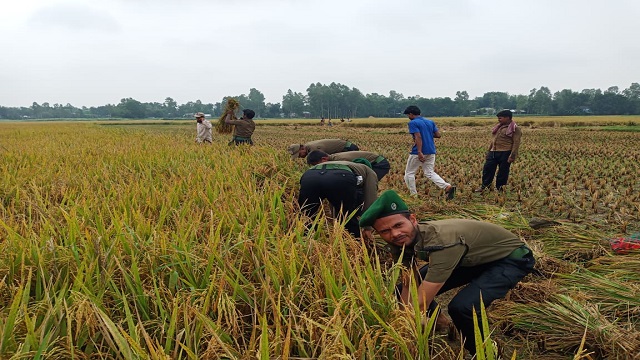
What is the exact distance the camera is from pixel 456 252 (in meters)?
2.05

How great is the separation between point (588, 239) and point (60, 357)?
4.26m

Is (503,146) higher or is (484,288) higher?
(503,146)

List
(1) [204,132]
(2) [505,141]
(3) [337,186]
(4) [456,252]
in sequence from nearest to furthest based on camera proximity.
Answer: (4) [456,252] → (3) [337,186] → (2) [505,141] → (1) [204,132]

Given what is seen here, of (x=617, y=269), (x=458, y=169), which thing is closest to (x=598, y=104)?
(x=458, y=169)

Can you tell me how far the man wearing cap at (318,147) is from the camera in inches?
184

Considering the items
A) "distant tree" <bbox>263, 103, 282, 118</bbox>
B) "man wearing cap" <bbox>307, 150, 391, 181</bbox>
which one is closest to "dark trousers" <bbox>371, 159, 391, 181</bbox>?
"man wearing cap" <bbox>307, 150, 391, 181</bbox>

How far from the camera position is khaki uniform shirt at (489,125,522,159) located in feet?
19.4

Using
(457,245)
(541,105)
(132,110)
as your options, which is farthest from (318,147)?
(132,110)

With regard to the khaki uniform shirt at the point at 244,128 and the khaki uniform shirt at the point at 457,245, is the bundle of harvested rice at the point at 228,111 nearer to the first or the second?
the khaki uniform shirt at the point at 244,128

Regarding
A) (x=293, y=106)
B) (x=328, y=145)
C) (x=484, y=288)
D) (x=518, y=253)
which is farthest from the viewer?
(x=293, y=106)

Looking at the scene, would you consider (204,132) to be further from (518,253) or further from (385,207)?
(518,253)

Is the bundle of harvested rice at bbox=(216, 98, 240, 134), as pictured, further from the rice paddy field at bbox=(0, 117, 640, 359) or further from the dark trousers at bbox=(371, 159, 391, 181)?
the dark trousers at bbox=(371, 159, 391, 181)

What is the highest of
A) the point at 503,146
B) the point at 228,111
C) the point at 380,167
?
the point at 228,111

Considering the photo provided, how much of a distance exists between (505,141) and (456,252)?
15.7ft
